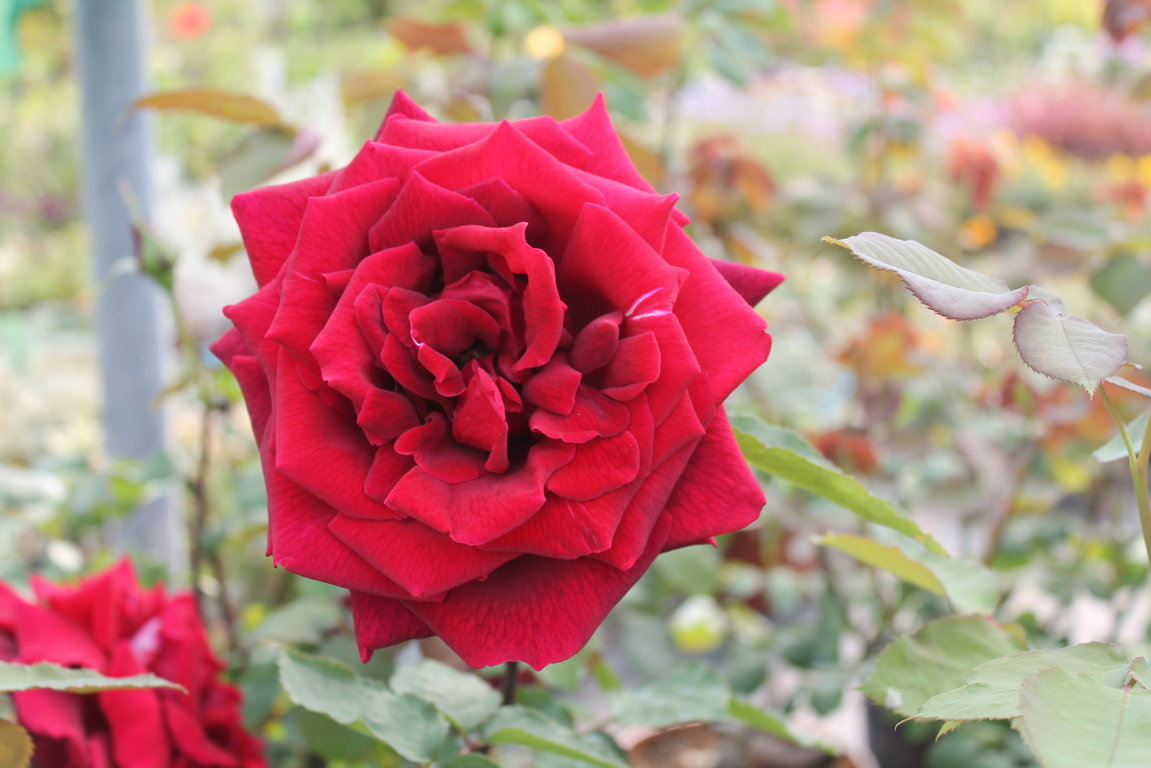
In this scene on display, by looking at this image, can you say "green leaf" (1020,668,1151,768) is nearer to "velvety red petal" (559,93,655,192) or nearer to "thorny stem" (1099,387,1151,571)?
"thorny stem" (1099,387,1151,571)

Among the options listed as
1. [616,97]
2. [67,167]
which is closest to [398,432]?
[616,97]

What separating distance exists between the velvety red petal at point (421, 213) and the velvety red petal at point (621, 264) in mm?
27

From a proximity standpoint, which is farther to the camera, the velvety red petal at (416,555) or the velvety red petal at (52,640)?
the velvety red petal at (52,640)

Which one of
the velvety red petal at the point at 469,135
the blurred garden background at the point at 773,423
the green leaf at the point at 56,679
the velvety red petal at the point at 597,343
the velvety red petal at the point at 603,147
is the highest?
the velvety red petal at the point at 469,135

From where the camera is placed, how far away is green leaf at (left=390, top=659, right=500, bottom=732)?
1.05 feet

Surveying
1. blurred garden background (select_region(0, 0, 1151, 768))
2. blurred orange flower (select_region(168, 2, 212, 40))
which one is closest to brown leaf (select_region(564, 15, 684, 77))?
blurred garden background (select_region(0, 0, 1151, 768))

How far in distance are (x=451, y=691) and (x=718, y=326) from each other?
0.18m

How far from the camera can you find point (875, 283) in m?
0.83

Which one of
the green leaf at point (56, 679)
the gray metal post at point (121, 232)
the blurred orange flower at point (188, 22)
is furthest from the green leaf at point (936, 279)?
the blurred orange flower at point (188, 22)

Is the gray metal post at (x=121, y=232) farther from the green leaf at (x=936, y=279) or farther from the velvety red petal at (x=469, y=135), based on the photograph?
the green leaf at (x=936, y=279)

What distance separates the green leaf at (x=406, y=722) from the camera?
0.96 feet

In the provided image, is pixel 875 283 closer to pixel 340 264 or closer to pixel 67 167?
pixel 340 264

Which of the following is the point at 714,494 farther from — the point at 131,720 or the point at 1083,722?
the point at 131,720

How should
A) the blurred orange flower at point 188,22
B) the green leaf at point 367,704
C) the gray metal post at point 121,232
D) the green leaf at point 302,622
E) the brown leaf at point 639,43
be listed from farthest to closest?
the blurred orange flower at point 188,22
the gray metal post at point 121,232
the brown leaf at point 639,43
the green leaf at point 302,622
the green leaf at point 367,704
